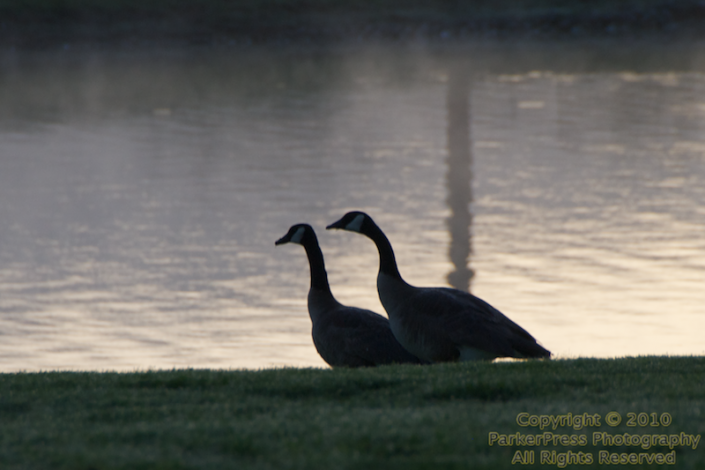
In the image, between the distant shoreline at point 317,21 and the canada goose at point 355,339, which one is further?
the distant shoreline at point 317,21

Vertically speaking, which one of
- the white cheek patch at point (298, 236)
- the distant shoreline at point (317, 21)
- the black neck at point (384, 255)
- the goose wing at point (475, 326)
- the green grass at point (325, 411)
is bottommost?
the green grass at point (325, 411)

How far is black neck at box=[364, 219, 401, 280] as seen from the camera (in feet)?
26.0

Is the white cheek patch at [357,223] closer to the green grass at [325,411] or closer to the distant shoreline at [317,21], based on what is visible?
the green grass at [325,411]

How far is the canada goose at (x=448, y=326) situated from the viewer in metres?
7.20

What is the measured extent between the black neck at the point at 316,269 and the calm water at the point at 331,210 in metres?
1.12

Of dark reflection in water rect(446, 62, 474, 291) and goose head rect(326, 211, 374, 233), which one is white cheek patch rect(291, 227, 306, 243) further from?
dark reflection in water rect(446, 62, 474, 291)

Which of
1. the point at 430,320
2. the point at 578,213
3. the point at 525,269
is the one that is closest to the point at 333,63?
the point at 578,213

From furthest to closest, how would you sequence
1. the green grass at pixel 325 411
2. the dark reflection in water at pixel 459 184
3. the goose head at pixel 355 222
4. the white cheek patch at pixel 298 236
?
the dark reflection in water at pixel 459 184
the white cheek patch at pixel 298 236
the goose head at pixel 355 222
the green grass at pixel 325 411

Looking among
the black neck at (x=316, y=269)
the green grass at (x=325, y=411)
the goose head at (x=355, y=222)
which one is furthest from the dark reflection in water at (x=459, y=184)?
the green grass at (x=325, y=411)

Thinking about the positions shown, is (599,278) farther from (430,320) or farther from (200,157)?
(200,157)

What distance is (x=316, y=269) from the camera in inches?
346

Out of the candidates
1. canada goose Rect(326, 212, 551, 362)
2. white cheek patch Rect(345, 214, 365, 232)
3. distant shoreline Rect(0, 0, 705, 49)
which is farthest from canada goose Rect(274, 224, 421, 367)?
distant shoreline Rect(0, 0, 705, 49)

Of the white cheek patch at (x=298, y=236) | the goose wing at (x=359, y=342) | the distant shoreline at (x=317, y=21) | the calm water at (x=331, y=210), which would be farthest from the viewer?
the distant shoreline at (x=317, y=21)

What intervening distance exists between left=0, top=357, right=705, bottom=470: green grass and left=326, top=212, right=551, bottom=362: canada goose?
37 centimetres
